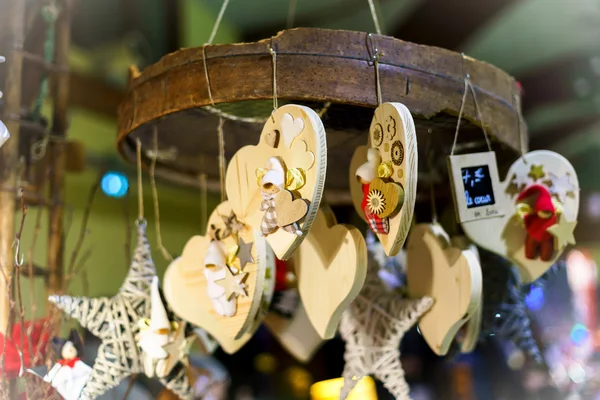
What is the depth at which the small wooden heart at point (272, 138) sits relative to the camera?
1.99 feet

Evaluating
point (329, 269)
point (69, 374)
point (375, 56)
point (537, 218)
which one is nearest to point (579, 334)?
point (537, 218)

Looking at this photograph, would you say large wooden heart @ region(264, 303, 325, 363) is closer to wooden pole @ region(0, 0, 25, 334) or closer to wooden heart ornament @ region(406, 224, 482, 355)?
wooden heart ornament @ region(406, 224, 482, 355)

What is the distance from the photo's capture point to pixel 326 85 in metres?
0.62

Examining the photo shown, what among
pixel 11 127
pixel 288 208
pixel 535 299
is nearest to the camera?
pixel 288 208

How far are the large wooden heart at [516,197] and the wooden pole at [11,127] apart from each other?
62 cm

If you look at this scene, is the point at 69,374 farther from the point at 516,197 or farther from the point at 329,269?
the point at 516,197

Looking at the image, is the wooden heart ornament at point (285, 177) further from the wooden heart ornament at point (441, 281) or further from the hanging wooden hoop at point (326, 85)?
the wooden heart ornament at point (441, 281)

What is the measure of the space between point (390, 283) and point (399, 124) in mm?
360

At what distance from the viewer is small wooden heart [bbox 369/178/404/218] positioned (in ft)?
1.87

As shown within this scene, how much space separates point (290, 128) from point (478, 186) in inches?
10.2

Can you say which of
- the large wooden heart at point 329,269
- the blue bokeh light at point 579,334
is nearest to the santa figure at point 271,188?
the large wooden heart at point 329,269

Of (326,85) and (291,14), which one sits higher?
(291,14)

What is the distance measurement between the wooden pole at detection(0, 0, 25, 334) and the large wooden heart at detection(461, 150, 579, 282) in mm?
620

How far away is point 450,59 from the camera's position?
26.9 inches
